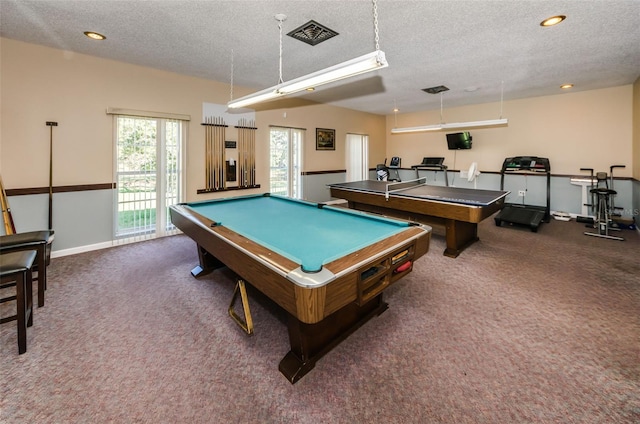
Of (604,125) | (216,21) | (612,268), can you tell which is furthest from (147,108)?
(604,125)

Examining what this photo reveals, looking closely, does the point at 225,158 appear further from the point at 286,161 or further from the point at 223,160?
the point at 286,161

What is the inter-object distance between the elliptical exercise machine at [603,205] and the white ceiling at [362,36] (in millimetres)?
1701

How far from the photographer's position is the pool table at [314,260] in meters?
1.39

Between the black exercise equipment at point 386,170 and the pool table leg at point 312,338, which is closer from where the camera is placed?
the pool table leg at point 312,338

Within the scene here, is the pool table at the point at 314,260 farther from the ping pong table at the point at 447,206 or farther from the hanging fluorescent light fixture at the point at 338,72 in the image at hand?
the ping pong table at the point at 447,206

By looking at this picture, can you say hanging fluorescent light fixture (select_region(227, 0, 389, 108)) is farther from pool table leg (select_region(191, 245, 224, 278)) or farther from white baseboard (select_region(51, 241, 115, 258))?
white baseboard (select_region(51, 241, 115, 258))

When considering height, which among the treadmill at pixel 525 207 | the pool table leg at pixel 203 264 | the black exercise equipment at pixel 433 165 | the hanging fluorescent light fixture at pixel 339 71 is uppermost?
the black exercise equipment at pixel 433 165

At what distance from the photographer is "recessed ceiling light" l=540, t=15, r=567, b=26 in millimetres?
2615

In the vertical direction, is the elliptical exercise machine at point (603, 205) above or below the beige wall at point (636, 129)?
below

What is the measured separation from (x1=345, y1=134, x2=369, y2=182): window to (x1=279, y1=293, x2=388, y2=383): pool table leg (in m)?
6.10

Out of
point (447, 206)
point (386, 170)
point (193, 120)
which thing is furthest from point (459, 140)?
point (193, 120)

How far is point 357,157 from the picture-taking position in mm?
8164

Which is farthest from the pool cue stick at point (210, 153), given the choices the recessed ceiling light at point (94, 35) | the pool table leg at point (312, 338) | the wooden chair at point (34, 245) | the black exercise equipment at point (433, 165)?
the black exercise equipment at point (433, 165)

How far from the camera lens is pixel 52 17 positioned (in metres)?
2.64
